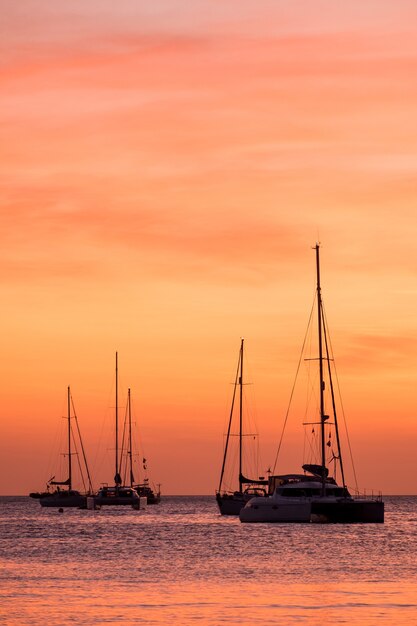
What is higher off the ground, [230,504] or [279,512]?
[230,504]

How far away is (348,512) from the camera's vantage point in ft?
326

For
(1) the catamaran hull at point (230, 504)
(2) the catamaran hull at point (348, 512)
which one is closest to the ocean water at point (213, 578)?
(2) the catamaran hull at point (348, 512)

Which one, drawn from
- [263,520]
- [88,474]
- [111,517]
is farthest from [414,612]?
[88,474]

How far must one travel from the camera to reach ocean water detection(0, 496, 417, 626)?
43594 millimetres

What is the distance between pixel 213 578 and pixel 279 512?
4466cm

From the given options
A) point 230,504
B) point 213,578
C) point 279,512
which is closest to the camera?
point 213,578

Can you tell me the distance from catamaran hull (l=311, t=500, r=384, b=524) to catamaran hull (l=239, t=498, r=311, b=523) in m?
0.77

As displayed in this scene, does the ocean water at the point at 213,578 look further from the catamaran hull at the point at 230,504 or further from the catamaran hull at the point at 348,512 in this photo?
the catamaran hull at the point at 230,504

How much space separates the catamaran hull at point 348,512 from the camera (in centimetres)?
9900

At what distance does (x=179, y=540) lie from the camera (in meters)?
96.8

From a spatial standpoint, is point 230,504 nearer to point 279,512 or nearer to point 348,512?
point 279,512

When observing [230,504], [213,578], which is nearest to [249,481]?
[230,504]

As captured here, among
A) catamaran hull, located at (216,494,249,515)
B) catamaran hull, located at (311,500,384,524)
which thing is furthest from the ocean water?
catamaran hull, located at (216,494,249,515)

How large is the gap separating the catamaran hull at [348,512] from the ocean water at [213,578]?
1.18m
